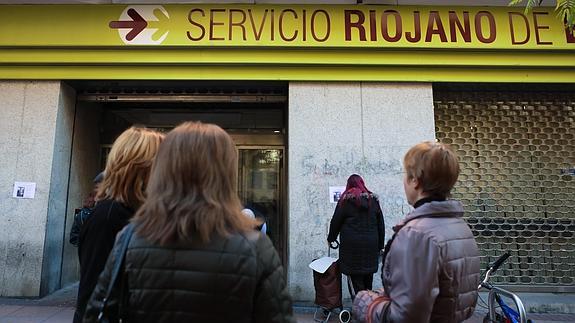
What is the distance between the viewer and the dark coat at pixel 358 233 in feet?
16.8

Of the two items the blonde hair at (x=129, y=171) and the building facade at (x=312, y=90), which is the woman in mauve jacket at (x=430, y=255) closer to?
the blonde hair at (x=129, y=171)

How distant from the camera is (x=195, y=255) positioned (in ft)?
4.60

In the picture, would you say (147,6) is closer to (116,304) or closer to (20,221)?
(20,221)

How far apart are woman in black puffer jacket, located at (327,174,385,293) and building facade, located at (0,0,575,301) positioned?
124cm

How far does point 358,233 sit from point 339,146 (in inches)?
75.0

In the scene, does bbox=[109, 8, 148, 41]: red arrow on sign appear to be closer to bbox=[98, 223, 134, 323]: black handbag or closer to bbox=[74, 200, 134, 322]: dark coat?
bbox=[74, 200, 134, 322]: dark coat

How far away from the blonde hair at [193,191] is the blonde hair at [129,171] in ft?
2.02

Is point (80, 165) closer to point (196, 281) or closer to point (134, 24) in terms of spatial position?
point (134, 24)

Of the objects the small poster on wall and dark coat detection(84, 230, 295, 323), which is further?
the small poster on wall

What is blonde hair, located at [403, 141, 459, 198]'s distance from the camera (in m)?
1.93

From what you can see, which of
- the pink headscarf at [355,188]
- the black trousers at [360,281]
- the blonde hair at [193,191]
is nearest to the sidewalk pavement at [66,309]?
the black trousers at [360,281]

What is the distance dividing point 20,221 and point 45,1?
11.6 ft

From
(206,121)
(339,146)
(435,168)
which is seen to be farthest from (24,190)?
(435,168)

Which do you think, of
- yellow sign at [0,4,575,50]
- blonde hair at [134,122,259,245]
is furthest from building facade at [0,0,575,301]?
blonde hair at [134,122,259,245]
